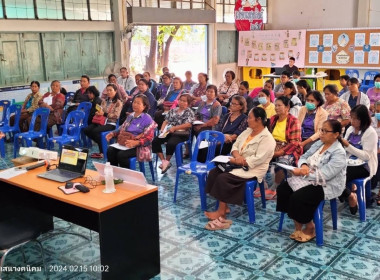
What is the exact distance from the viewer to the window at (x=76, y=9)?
938cm

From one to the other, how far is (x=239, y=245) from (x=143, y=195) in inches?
47.1

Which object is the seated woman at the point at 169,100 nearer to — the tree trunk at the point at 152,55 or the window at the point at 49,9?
the window at the point at 49,9

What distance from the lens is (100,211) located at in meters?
2.89

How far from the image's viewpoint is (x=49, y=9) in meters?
9.04

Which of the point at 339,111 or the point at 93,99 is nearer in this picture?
the point at 339,111

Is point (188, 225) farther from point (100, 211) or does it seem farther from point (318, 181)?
point (100, 211)

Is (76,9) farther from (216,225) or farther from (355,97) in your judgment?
(216,225)

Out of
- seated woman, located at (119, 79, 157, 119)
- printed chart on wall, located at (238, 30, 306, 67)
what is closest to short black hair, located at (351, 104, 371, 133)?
seated woman, located at (119, 79, 157, 119)

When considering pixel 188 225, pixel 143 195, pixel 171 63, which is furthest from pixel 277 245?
pixel 171 63

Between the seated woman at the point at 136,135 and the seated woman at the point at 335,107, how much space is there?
2286 mm

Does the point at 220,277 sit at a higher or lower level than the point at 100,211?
lower

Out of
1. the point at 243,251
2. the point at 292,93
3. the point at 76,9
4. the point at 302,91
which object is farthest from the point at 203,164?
the point at 76,9

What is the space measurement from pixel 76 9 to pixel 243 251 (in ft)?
24.7

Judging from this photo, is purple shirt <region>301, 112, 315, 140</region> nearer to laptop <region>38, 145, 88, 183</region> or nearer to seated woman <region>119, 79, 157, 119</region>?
seated woman <region>119, 79, 157, 119</region>
